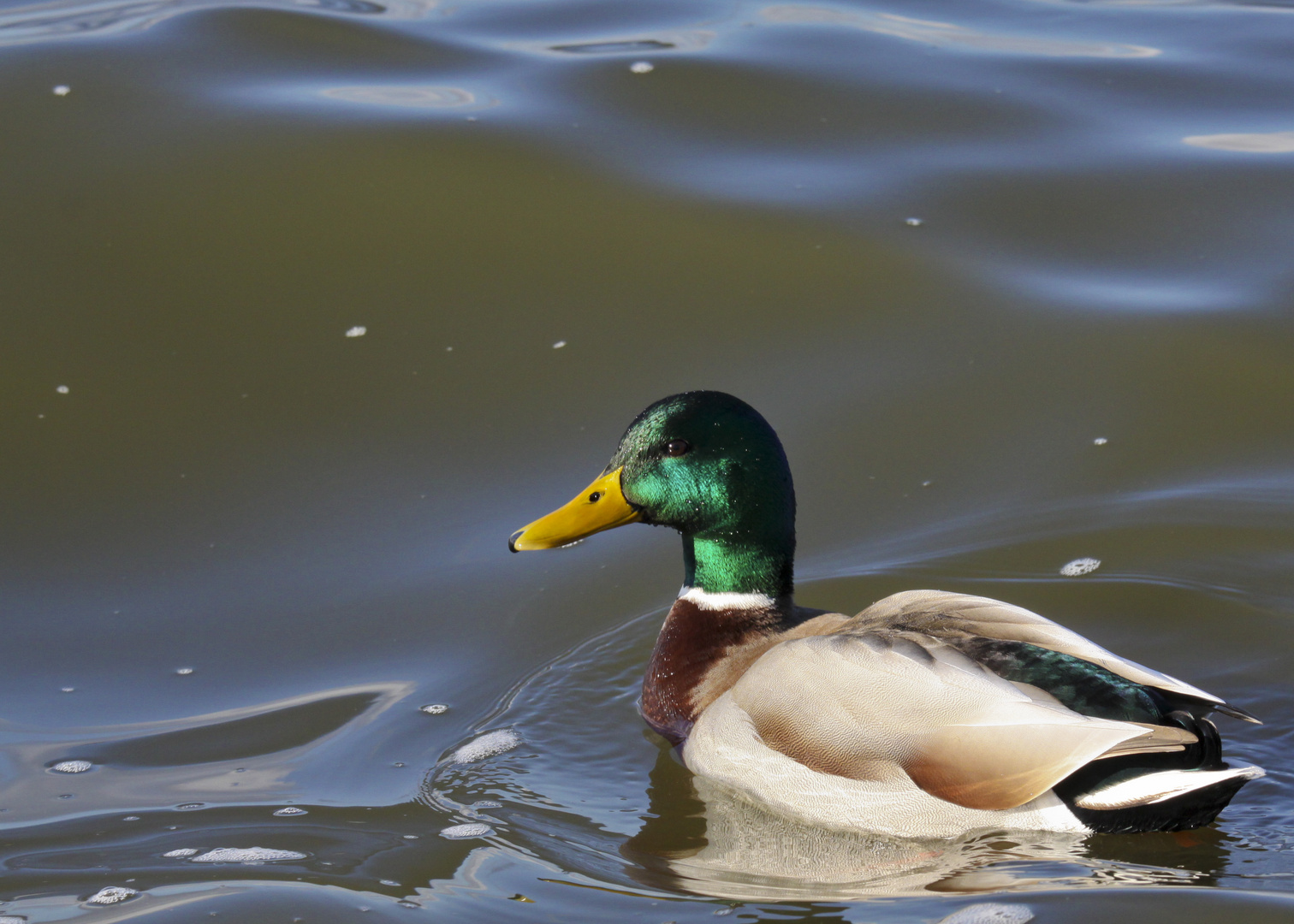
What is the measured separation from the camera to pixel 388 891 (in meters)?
3.36

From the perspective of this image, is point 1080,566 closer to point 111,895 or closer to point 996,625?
point 996,625

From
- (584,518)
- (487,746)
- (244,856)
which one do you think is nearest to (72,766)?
(244,856)

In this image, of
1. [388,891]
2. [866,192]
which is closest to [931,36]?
[866,192]

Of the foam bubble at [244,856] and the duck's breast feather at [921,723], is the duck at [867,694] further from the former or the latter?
the foam bubble at [244,856]

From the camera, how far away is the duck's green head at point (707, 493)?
4.19m

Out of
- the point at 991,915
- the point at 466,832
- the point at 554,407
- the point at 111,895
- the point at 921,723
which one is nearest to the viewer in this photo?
the point at 991,915

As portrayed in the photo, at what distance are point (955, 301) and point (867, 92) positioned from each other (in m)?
2.01

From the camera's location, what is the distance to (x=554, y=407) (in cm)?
587

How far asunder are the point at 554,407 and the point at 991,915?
324 centimetres

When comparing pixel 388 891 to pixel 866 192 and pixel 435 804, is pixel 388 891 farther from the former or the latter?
pixel 866 192

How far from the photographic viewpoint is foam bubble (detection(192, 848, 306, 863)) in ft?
11.6

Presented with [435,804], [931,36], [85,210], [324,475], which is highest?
[931,36]

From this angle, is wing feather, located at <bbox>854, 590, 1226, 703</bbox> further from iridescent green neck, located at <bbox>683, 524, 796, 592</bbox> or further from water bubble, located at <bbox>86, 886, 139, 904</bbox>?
water bubble, located at <bbox>86, 886, 139, 904</bbox>

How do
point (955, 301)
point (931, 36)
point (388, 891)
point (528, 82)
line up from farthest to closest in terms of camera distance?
point (931, 36), point (528, 82), point (955, 301), point (388, 891)
